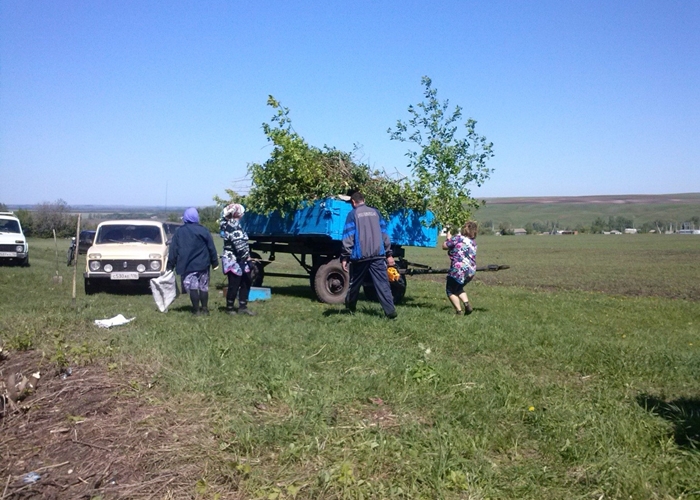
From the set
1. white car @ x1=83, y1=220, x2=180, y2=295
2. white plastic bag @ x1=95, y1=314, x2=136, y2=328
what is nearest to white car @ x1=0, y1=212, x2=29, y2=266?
white car @ x1=83, y1=220, x2=180, y2=295

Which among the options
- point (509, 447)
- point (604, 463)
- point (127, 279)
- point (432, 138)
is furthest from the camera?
point (127, 279)

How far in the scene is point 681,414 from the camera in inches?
209

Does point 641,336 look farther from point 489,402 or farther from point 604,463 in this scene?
point 604,463

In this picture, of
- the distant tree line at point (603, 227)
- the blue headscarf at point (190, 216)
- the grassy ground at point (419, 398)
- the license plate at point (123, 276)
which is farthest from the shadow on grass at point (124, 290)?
the distant tree line at point (603, 227)

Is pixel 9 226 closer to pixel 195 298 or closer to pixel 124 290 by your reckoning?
pixel 124 290

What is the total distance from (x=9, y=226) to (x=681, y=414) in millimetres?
26354

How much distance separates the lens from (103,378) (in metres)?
5.95

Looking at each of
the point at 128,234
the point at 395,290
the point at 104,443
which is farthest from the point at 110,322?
the point at 128,234

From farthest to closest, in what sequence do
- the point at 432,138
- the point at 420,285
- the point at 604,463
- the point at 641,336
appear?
the point at 420,285, the point at 432,138, the point at 641,336, the point at 604,463

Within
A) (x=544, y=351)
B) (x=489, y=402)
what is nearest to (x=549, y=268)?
(x=544, y=351)

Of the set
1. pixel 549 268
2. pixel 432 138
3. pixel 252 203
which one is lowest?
pixel 549 268

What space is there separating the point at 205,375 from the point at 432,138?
7.95 meters

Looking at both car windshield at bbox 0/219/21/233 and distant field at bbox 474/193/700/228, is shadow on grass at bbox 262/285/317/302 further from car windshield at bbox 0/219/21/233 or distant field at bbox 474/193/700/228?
distant field at bbox 474/193/700/228

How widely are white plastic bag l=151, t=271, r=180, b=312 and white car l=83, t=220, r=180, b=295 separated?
491cm
